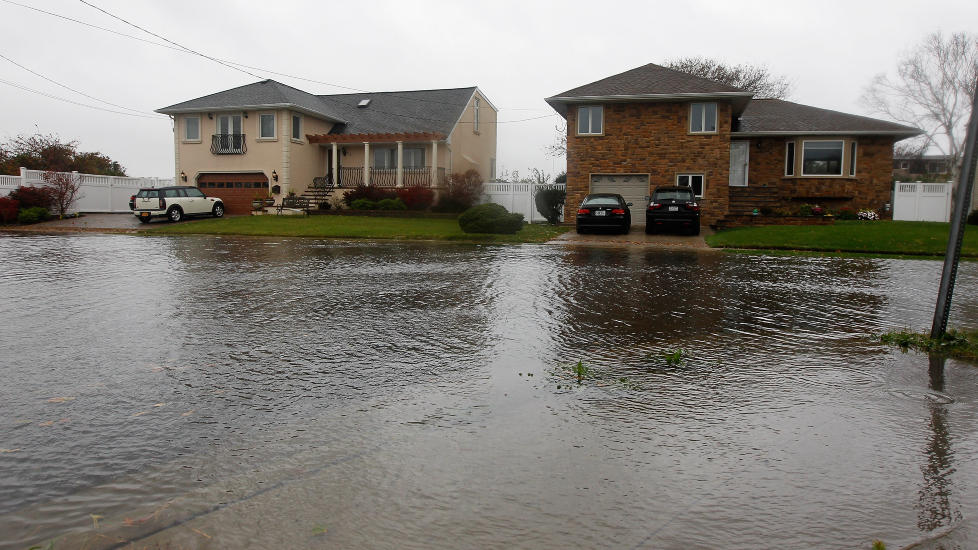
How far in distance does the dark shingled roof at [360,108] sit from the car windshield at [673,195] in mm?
15136

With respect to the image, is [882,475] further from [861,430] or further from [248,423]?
[248,423]

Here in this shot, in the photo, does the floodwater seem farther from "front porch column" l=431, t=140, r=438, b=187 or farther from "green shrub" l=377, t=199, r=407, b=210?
"front porch column" l=431, t=140, r=438, b=187

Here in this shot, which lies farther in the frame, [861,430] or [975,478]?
[861,430]

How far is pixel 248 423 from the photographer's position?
4477 millimetres

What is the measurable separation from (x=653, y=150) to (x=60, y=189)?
2768cm

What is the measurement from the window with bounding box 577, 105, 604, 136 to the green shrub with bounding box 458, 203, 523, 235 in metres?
7.63

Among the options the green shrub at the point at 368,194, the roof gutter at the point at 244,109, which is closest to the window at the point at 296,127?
the roof gutter at the point at 244,109

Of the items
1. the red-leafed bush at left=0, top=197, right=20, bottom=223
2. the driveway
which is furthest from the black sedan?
the red-leafed bush at left=0, top=197, right=20, bottom=223

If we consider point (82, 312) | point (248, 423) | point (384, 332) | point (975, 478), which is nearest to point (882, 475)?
point (975, 478)

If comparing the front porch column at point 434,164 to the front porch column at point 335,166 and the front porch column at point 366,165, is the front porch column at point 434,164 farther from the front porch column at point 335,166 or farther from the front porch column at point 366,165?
the front porch column at point 335,166

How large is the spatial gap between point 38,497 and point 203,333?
13.0 feet

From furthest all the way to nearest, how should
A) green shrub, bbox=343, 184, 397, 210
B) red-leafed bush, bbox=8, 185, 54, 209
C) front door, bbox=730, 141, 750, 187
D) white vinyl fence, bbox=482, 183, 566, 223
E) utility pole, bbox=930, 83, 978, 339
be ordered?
green shrub, bbox=343, 184, 397, 210, white vinyl fence, bbox=482, 183, 566, 223, front door, bbox=730, 141, 750, 187, red-leafed bush, bbox=8, 185, 54, 209, utility pole, bbox=930, 83, 978, 339

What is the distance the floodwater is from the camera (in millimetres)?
3234

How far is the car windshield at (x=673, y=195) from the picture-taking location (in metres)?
24.6
